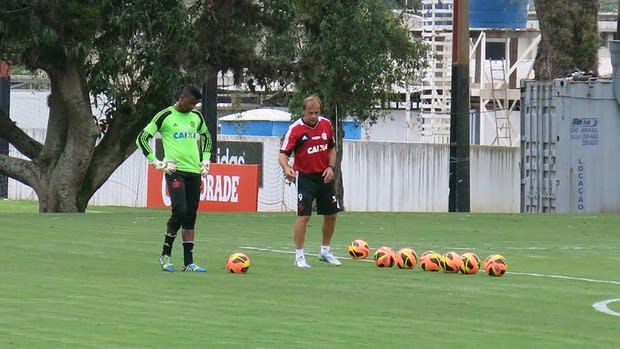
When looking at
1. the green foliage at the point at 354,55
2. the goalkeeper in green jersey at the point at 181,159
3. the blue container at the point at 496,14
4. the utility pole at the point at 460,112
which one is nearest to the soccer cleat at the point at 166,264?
the goalkeeper in green jersey at the point at 181,159

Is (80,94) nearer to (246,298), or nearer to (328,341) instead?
(246,298)

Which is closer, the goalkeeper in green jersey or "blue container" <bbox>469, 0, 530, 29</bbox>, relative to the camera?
the goalkeeper in green jersey

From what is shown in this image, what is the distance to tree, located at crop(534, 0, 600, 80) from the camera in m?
39.4

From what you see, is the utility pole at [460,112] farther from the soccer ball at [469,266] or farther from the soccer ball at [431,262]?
the soccer ball at [469,266]

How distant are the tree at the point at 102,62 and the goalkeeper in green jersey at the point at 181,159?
1453 cm

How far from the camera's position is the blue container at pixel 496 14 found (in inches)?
2410

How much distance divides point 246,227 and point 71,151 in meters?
9.12

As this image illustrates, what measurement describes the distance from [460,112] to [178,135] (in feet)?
69.0

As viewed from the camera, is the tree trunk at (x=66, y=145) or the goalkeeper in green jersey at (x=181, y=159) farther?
the tree trunk at (x=66, y=145)

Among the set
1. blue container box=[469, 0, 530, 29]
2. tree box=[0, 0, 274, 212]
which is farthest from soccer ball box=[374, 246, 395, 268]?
blue container box=[469, 0, 530, 29]

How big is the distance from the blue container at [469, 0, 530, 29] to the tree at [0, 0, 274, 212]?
1036 inches

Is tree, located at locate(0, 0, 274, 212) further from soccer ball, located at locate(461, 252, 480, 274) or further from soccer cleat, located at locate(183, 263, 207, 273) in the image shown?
soccer ball, located at locate(461, 252, 480, 274)

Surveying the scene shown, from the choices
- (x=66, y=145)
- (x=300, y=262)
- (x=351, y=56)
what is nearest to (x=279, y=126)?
(x=351, y=56)

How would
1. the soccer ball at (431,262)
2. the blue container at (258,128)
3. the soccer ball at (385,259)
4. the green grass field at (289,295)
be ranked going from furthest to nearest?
the blue container at (258,128), the soccer ball at (385,259), the soccer ball at (431,262), the green grass field at (289,295)
